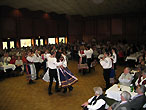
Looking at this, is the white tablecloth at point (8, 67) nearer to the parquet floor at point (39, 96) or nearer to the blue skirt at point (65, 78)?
the parquet floor at point (39, 96)

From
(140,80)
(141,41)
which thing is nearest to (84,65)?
(140,80)

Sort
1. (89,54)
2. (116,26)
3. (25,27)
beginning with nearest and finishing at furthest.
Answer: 1. (89,54)
2. (25,27)
3. (116,26)

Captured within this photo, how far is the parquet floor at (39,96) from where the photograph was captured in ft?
17.6

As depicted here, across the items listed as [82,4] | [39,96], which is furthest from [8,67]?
[82,4]

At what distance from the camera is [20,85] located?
7.58m

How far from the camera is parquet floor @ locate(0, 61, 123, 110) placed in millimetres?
5363

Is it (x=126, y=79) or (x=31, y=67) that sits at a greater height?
(x=31, y=67)

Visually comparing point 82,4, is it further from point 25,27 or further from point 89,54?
point 25,27

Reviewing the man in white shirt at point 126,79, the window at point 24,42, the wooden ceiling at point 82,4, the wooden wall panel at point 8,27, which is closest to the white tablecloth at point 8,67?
the wooden ceiling at point 82,4

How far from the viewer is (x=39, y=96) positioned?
6.19 metres

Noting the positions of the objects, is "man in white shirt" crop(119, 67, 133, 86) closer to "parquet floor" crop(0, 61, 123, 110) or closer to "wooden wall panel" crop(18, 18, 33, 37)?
"parquet floor" crop(0, 61, 123, 110)

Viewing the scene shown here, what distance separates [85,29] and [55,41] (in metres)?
4.60

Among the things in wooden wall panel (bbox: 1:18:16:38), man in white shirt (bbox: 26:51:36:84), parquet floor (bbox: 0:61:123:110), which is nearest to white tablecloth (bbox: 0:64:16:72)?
parquet floor (bbox: 0:61:123:110)

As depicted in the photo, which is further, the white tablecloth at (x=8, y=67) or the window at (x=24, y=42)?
the window at (x=24, y=42)
